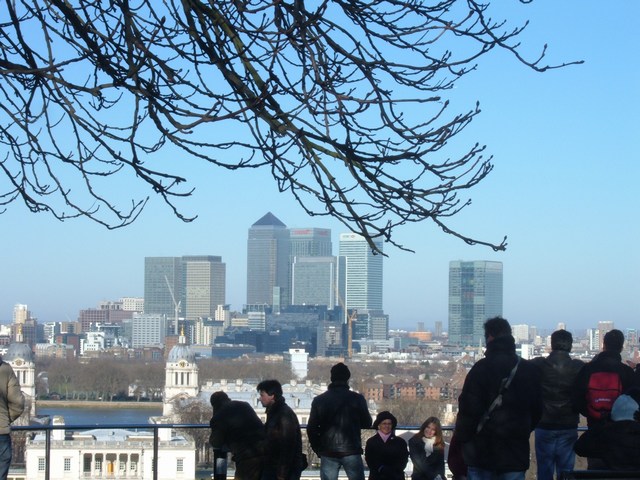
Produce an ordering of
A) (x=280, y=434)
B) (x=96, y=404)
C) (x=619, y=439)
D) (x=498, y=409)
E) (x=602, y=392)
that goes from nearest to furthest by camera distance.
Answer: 1. (x=619, y=439)
2. (x=498, y=409)
3. (x=602, y=392)
4. (x=280, y=434)
5. (x=96, y=404)

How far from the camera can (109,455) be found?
6941 mm

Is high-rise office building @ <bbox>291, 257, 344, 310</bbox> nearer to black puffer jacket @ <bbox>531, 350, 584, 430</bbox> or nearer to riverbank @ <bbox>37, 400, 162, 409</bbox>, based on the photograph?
riverbank @ <bbox>37, 400, 162, 409</bbox>

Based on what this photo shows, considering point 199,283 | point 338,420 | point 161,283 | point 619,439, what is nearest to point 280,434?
point 338,420

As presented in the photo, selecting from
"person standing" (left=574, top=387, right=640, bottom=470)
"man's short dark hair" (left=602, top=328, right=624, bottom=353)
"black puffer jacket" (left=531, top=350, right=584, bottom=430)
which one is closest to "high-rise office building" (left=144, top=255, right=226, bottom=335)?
"black puffer jacket" (left=531, top=350, right=584, bottom=430)

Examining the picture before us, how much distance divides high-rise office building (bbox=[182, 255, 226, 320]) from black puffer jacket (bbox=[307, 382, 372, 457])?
167366 millimetres

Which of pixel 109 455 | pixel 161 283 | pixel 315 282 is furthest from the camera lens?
pixel 315 282

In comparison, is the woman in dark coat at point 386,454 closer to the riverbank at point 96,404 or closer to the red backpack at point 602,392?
the red backpack at point 602,392

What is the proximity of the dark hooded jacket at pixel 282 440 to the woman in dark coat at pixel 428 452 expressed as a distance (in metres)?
0.86

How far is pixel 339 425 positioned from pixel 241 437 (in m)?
0.52

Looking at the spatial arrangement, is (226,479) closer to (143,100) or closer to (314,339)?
(143,100)

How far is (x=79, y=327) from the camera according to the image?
15612 centimetres

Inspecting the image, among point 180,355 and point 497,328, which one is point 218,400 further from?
point 180,355

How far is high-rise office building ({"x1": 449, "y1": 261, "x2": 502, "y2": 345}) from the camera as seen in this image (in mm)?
142375

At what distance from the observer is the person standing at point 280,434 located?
5879 mm
